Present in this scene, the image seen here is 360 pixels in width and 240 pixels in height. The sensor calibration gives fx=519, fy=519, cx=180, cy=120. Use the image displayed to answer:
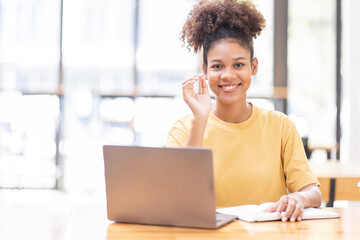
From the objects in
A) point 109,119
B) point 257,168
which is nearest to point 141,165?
point 257,168

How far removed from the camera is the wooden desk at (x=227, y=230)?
1.14 meters

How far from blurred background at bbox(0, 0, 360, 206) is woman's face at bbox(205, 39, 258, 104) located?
12.1 ft

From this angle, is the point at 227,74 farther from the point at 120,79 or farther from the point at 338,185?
the point at 120,79

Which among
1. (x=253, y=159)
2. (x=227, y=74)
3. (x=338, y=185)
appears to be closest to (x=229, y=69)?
(x=227, y=74)

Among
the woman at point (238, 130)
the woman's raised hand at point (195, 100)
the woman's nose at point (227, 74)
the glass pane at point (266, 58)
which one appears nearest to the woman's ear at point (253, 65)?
the woman at point (238, 130)

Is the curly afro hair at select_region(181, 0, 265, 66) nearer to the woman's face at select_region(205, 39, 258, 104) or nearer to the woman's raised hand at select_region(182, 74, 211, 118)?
the woman's face at select_region(205, 39, 258, 104)

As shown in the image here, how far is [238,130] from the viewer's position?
1.73 meters

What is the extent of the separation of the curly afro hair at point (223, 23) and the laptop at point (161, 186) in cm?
66

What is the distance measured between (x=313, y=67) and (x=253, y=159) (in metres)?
4.09

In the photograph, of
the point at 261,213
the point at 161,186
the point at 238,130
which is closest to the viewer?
the point at 161,186

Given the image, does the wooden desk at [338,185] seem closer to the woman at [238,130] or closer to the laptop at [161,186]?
the woman at [238,130]

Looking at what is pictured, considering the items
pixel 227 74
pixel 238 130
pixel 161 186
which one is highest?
pixel 227 74

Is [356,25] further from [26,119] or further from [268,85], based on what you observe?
[26,119]

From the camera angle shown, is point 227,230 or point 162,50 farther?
point 162,50
